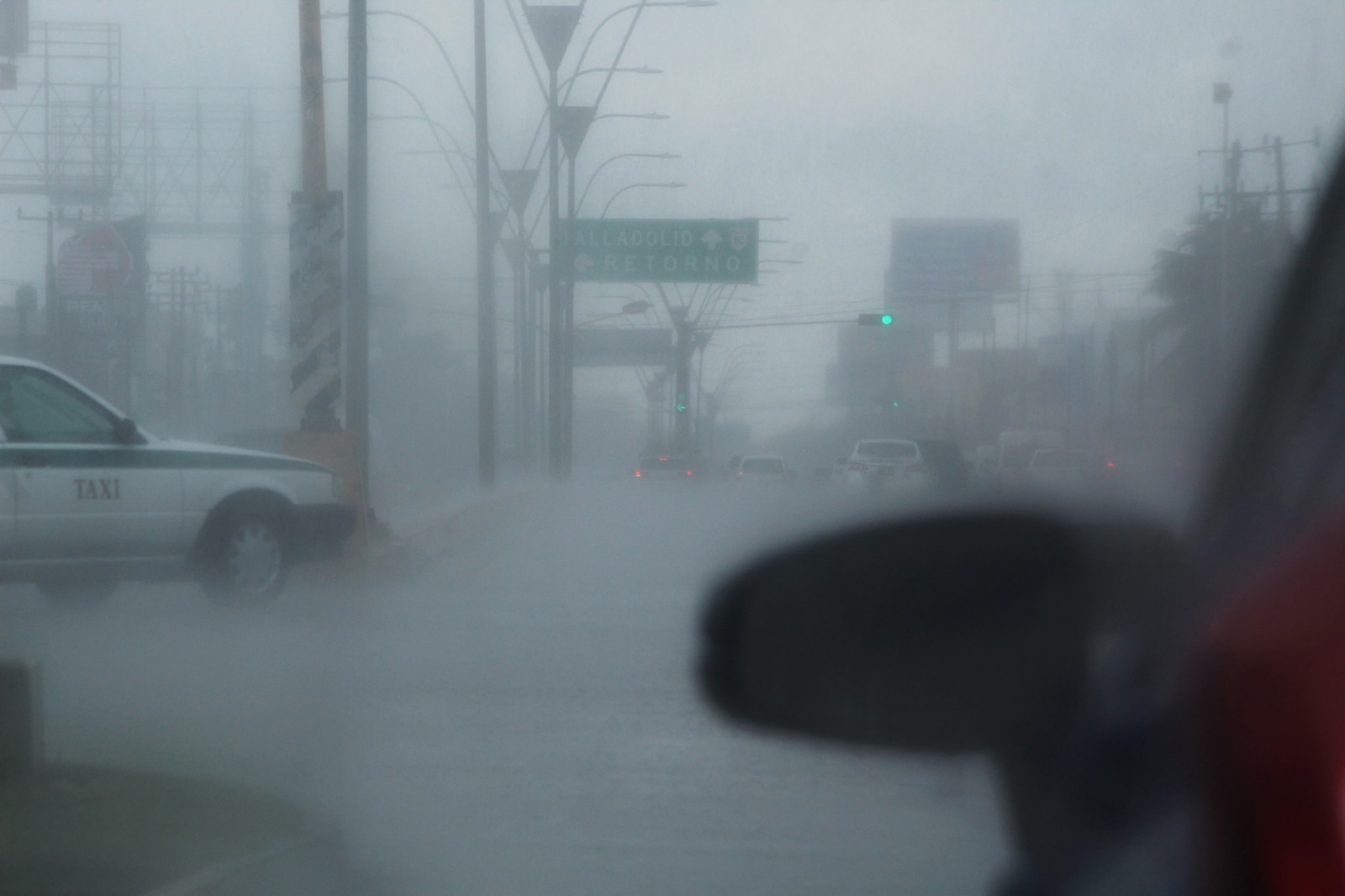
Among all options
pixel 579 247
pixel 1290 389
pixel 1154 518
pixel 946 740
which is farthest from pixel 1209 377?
pixel 579 247

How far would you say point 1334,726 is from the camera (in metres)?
1.09

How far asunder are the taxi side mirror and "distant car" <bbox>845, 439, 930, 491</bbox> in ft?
63.6

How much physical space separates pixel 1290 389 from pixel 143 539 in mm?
10442

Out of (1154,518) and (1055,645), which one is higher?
(1154,518)

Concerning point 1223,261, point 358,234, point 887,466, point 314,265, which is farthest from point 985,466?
point 1223,261

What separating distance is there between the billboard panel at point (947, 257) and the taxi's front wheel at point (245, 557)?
33.5 meters

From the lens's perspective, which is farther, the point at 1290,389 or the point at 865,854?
the point at 865,854

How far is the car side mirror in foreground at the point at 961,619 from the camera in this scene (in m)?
1.99

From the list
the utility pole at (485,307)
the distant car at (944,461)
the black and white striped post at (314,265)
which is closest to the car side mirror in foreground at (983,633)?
the black and white striped post at (314,265)

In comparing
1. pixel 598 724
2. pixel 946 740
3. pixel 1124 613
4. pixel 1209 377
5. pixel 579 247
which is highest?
pixel 579 247

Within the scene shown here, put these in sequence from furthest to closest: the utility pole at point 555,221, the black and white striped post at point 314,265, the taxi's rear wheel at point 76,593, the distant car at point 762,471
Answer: the distant car at point 762,471
the utility pole at point 555,221
the black and white striped post at point 314,265
the taxi's rear wheel at point 76,593

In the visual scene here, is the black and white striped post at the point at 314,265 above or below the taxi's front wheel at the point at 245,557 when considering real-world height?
above

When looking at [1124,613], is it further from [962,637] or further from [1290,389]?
[1290,389]

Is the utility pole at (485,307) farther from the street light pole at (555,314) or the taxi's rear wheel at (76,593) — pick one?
the taxi's rear wheel at (76,593)
